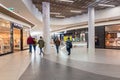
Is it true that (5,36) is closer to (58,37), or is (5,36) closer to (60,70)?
(58,37)

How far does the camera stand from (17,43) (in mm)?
21016

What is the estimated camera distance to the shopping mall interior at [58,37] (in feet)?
32.5

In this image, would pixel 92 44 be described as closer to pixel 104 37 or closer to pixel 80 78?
pixel 104 37

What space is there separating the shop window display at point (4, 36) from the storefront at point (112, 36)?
13.1 meters

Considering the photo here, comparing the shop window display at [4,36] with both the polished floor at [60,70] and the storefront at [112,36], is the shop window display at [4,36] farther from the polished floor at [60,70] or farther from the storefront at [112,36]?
the storefront at [112,36]

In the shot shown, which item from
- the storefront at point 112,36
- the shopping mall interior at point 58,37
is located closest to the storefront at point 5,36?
the shopping mall interior at point 58,37

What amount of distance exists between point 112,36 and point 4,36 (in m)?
14.0

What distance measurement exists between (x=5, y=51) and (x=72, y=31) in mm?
22048

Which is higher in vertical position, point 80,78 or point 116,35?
point 116,35

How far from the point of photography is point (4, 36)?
15.7 metres

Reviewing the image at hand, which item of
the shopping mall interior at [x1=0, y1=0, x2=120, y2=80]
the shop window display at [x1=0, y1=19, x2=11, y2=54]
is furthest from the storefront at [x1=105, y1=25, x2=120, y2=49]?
the shop window display at [x1=0, y1=19, x2=11, y2=54]

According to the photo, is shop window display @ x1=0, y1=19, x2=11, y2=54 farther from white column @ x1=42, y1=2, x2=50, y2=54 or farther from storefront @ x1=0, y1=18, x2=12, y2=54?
white column @ x1=42, y1=2, x2=50, y2=54

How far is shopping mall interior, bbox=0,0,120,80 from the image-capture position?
9916mm

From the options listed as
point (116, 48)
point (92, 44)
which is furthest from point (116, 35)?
point (92, 44)
